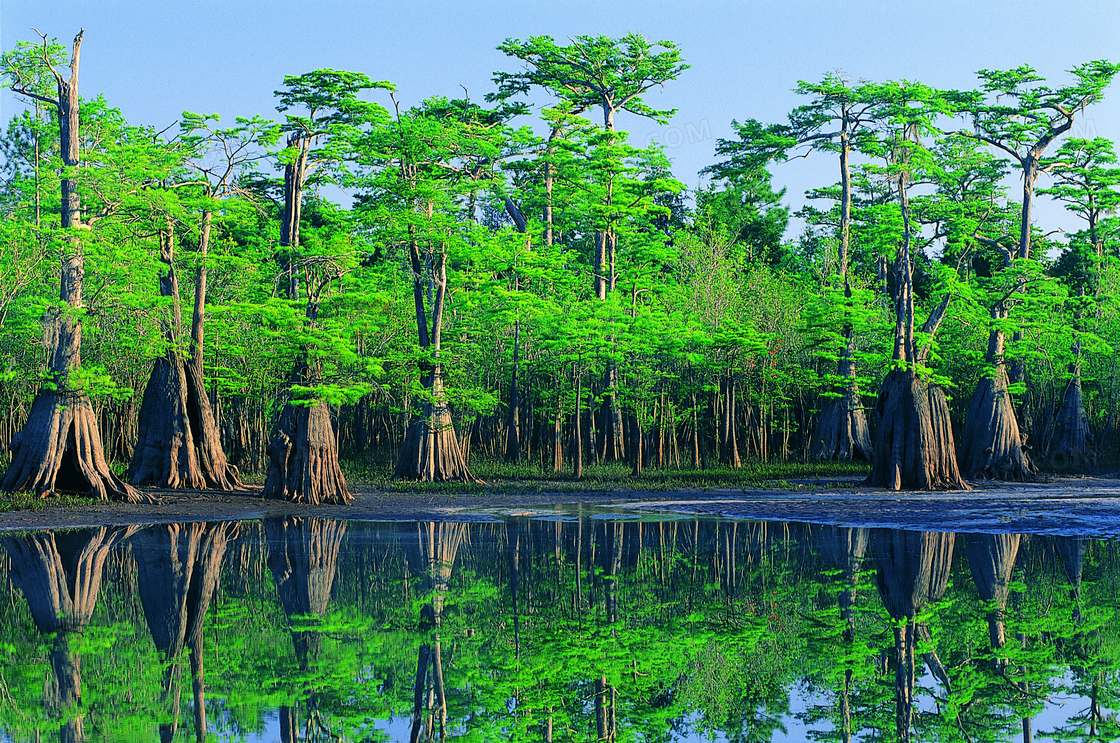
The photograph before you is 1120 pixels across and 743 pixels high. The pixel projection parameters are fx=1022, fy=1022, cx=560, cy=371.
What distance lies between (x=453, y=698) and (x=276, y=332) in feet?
53.5

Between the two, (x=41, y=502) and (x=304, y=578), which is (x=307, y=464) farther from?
(x=304, y=578)

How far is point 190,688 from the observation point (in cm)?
702

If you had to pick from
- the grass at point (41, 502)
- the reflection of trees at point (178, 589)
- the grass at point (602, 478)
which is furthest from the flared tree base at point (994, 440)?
the grass at point (41, 502)

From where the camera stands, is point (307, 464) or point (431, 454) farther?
point (431, 454)

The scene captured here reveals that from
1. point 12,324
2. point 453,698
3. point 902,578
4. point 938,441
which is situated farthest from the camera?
point 12,324

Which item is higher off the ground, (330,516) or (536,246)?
(536,246)

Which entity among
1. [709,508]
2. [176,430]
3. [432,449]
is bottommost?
[709,508]

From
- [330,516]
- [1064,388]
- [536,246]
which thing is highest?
[536,246]

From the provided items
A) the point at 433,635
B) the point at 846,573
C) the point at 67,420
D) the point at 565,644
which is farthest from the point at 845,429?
the point at 433,635

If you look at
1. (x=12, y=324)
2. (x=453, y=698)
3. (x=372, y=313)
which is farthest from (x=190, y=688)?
(x=12, y=324)

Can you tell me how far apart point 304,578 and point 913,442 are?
17.3m

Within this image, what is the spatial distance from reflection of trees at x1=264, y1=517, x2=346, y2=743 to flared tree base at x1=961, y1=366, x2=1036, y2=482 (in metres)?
18.6

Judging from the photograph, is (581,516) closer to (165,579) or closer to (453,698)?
(165,579)

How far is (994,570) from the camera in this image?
37.8 feet
